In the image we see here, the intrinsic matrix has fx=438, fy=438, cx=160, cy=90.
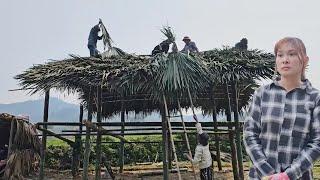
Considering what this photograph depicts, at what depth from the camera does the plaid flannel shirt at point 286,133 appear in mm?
2291

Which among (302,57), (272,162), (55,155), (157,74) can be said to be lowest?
(55,155)

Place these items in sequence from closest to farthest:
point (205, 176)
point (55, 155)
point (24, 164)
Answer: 1. point (205, 176)
2. point (24, 164)
3. point (55, 155)

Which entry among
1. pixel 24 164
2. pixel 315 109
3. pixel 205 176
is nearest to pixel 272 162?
pixel 315 109

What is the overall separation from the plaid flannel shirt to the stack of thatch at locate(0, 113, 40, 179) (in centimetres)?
1041

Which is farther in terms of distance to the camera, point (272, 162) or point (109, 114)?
point (109, 114)

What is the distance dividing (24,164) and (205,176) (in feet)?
19.5

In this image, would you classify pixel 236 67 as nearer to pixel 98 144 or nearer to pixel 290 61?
pixel 98 144

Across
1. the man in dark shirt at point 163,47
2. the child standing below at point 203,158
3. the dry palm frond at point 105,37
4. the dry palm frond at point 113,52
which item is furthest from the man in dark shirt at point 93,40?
the child standing below at point 203,158

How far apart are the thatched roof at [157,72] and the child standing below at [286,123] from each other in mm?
6406

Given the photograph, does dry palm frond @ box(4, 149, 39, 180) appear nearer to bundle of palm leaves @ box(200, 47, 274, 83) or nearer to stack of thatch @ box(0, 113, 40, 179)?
stack of thatch @ box(0, 113, 40, 179)

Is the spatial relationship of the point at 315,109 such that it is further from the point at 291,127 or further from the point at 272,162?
the point at 272,162

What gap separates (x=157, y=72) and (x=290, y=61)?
→ 22.5 feet

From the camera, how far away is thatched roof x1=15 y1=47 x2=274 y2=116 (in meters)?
9.24

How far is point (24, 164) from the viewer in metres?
12.4
